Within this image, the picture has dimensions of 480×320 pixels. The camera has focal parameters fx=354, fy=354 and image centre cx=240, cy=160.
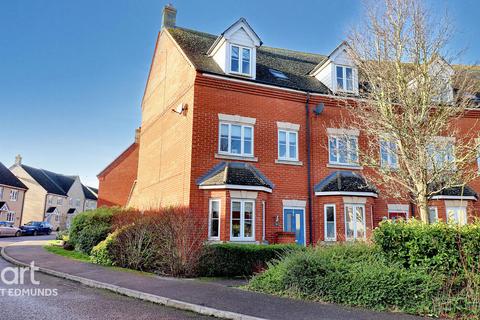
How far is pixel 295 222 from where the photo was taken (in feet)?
51.6

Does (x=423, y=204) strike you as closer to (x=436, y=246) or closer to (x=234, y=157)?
(x=436, y=246)

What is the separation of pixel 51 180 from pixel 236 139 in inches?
2312

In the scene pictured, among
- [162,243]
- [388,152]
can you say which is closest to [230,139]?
[162,243]

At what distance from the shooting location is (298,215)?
51.9ft

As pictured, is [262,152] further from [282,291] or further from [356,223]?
[282,291]

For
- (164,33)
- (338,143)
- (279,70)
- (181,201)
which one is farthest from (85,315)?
(164,33)

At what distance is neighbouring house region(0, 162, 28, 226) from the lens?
146 feet

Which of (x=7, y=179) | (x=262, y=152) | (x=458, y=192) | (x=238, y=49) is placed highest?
(x=238, y=49)

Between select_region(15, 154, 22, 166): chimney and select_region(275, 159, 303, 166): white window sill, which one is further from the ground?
select_region(15, 154, 22, 166): chimney

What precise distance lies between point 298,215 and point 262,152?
3246 mm

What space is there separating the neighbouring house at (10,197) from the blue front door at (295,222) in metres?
41.9

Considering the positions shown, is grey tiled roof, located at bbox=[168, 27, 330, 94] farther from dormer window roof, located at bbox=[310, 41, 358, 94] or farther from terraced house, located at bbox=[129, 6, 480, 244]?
dormer window roof, located at bbox=[310, 41, 358, 94]

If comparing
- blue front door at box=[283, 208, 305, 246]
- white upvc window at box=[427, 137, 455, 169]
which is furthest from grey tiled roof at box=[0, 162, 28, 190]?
white upvc window at box=[427, 137, 455, 169]

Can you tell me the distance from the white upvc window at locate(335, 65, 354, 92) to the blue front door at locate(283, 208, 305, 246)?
6.68 meters
